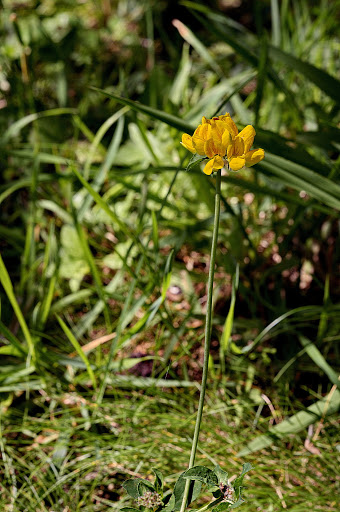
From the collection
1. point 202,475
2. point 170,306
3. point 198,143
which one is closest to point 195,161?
point 198,143

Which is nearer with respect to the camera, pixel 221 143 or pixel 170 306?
pixel 221 143

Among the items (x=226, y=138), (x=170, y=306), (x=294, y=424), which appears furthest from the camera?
(x=170, y=306)

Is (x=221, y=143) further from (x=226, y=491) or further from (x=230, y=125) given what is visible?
(x=226, y=491)

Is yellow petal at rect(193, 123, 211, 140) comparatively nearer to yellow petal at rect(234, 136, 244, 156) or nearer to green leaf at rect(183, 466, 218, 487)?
yellow petal at rect(234, 136, 244, 156)

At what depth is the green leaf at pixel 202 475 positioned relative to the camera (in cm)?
74

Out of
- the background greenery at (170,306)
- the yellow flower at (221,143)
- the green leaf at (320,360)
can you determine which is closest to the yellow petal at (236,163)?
the yellow flower at (221,143)

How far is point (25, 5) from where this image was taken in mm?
2537

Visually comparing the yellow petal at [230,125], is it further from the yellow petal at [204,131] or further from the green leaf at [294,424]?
the green leaf at [294,424]

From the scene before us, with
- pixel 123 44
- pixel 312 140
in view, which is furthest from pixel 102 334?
pixel 123 44

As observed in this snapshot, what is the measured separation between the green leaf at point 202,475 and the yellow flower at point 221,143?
16.2 inches

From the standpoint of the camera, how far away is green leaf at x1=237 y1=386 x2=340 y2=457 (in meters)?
1.11

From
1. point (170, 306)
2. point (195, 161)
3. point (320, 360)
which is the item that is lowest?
point (170, 306)

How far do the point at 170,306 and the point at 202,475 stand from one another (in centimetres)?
79

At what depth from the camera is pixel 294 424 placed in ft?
3.69
